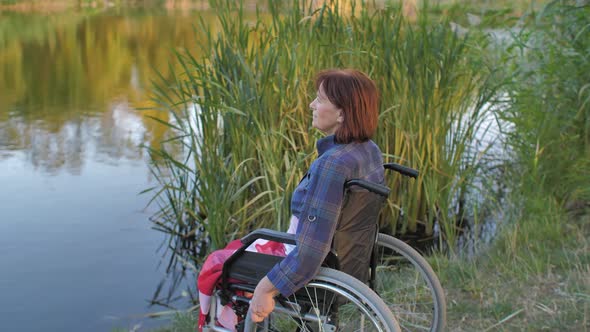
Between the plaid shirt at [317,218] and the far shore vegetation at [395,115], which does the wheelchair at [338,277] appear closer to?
the plaid shirt at [317,218]

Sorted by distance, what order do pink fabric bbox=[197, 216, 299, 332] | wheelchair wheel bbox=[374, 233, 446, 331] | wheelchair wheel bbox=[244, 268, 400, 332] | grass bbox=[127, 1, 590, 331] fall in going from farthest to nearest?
→ grass bbox=[127, 1, 590, 331]
wheelchair wheel bbox=[374, 233, 446, 331]
pink fabric bbox=[197, 216, 299, 332]
wheelchair wheel bbox=[244, 268, 400, 332]

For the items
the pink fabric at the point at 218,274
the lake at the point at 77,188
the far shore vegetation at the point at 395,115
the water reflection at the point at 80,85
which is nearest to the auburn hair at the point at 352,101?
the pink fabric at the point at 218,274

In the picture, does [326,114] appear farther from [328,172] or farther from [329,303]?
[329,303]

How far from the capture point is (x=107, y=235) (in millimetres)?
4758

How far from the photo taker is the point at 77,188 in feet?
18.3

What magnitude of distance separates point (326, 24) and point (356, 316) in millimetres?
2048

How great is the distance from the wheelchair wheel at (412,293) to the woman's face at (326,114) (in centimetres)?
46

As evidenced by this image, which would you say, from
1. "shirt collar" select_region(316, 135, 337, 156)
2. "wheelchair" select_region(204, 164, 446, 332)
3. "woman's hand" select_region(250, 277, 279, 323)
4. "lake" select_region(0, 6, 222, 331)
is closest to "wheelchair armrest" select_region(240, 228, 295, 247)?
"wheelchair" select_region(204, 164, 446, 332)

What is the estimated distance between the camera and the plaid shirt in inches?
72.3

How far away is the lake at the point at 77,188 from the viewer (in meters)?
3.91

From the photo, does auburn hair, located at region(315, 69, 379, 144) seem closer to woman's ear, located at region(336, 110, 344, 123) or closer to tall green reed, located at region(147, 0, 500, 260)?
woman's ear, located at region(336, 110, 344, 123)

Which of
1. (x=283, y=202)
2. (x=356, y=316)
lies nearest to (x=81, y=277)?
(x=283, y=202)

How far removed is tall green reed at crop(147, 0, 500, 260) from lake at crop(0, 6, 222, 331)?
51 centimetres

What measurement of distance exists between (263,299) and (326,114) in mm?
564
